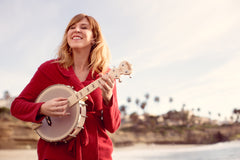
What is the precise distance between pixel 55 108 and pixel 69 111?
0.12 meters

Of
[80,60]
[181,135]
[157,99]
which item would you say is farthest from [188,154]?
[157,99]

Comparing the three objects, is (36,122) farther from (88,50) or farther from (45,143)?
(88,50)

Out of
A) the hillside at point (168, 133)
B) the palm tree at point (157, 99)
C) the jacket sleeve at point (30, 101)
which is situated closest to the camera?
the jacket sleeve at point (30, 101)

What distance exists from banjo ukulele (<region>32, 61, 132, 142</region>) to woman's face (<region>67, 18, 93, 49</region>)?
1.14 ft

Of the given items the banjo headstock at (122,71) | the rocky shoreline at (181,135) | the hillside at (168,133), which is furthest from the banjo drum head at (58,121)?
the rocky shoreline at (181,135)

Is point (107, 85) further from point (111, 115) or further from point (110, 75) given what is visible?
point (111, 115)

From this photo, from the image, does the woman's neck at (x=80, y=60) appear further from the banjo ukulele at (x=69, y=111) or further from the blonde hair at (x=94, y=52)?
the banjo ukulele at (x=69, y=111)

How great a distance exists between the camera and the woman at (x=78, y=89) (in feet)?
5.92

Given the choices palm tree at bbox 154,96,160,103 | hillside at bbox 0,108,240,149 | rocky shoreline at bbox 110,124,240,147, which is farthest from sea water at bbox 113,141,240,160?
palm tree at bbox 154,96,160,103

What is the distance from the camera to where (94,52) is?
6.87 ft

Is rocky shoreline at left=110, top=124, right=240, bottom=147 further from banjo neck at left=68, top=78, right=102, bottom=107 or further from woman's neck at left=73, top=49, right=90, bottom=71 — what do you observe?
banjo neck at left=68, top=78, right=102, bottom=107

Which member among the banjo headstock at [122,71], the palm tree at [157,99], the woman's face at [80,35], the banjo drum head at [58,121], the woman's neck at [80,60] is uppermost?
the palm tree at [157,99]

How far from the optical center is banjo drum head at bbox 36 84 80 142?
1.82 metres

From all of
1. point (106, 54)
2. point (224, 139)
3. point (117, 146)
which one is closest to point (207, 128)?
point (224, 139)
